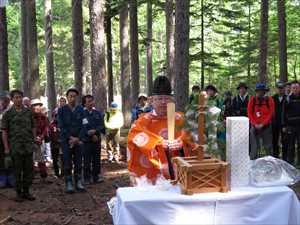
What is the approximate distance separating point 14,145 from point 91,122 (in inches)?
98.7

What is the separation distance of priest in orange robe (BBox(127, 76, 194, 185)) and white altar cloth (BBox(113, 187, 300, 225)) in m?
0.76

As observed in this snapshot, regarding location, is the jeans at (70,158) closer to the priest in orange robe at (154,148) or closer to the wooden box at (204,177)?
the priest in orange robe at (154,148)

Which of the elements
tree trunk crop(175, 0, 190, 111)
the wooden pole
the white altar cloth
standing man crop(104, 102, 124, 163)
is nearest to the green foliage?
standing man crop(104, 102, 124, 163)

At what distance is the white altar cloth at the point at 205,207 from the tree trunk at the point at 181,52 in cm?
779

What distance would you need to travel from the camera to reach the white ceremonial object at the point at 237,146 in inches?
172

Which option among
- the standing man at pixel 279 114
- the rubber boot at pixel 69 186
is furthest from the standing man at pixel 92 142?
the standing man at pixel 279 114

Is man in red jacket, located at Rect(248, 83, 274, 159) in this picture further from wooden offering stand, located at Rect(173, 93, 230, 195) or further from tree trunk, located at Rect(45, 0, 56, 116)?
tree trunk, located at Rect(45, 0, 56, 116)

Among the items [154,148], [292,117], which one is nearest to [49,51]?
[292,117]

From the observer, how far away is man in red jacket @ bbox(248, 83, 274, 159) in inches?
465

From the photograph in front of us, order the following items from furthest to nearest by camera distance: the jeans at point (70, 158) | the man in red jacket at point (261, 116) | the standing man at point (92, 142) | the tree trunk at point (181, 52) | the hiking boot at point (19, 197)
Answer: the man in red jacket at point (261, 116) < the tree trunk at point (181, 52) < the standing man at point (92, 142) < the jeans at point (70, 158) < the hiking boot at point (19, 197)

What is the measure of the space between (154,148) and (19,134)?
5109 millimetres

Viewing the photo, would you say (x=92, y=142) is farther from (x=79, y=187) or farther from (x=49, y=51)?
(x=49, y=51)

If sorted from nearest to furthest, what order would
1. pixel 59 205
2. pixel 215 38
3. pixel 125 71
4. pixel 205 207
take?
pixel 205 207
pixel 59 205
pixel 125 71
pixel 215 38

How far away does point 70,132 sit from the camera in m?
10.3
